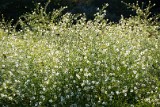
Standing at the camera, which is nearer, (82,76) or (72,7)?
(82,76)

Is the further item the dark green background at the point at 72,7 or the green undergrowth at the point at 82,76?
the dark green background at the point at 72,7

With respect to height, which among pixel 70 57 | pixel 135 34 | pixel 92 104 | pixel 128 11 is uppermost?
pixel 128 11

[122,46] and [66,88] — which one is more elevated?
[122,46]

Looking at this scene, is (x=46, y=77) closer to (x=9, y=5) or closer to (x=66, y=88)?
(x=66, y=88)

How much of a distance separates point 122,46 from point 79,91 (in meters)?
1.40

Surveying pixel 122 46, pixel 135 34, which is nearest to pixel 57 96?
pixel 122 46

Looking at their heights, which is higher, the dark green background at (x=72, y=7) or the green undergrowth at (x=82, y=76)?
the dark green background at (x=72, y=7)

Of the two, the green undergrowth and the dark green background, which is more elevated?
the dark green background

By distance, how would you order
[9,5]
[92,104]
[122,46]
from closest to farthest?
1. [92,104]
2. [122,46]
3. [9,5]

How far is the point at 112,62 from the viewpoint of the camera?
20.9 feet

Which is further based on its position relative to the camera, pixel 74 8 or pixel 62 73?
pixel 74 8

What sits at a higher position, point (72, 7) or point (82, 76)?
point (72, 7)

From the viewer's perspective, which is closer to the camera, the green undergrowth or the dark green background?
the green undergrowth

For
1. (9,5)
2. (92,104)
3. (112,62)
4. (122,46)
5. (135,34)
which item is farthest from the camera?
(9,5)
